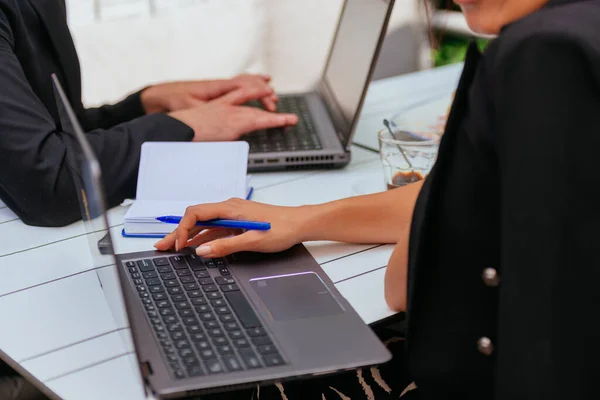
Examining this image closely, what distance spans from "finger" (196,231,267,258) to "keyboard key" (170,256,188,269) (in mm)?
25

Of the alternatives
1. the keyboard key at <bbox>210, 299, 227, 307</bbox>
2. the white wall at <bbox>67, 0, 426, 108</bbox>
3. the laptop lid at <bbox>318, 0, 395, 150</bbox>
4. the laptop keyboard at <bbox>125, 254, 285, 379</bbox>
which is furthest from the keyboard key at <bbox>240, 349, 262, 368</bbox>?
the white wall at <bbox>67, 0, 426, 108</bbox>

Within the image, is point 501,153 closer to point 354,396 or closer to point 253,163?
point 354,396

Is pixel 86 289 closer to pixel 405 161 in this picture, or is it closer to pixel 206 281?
pixel 206 281

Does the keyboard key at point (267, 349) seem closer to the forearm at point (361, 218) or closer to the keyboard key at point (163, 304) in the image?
the keyboard key at point (163, 304)

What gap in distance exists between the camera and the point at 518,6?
79cm

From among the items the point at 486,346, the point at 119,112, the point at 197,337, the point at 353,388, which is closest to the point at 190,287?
the point at 197,337

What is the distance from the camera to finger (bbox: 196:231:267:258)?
990 millimetres

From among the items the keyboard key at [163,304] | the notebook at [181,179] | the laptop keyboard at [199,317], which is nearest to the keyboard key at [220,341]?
the laptop keyboard at [199,317]

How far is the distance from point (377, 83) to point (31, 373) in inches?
49.8

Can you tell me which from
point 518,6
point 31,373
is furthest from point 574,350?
point 31,373

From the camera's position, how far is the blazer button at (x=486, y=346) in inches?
30.0

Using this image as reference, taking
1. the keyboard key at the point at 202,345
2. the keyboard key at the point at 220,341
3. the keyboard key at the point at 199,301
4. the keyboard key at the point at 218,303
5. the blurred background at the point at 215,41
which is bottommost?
the blurred background at the point at 215,41

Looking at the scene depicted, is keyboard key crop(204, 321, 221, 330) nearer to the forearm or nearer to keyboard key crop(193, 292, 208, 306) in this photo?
keyboard key crop(193, 292, 208, 306)

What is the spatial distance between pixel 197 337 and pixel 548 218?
39 centimetres
